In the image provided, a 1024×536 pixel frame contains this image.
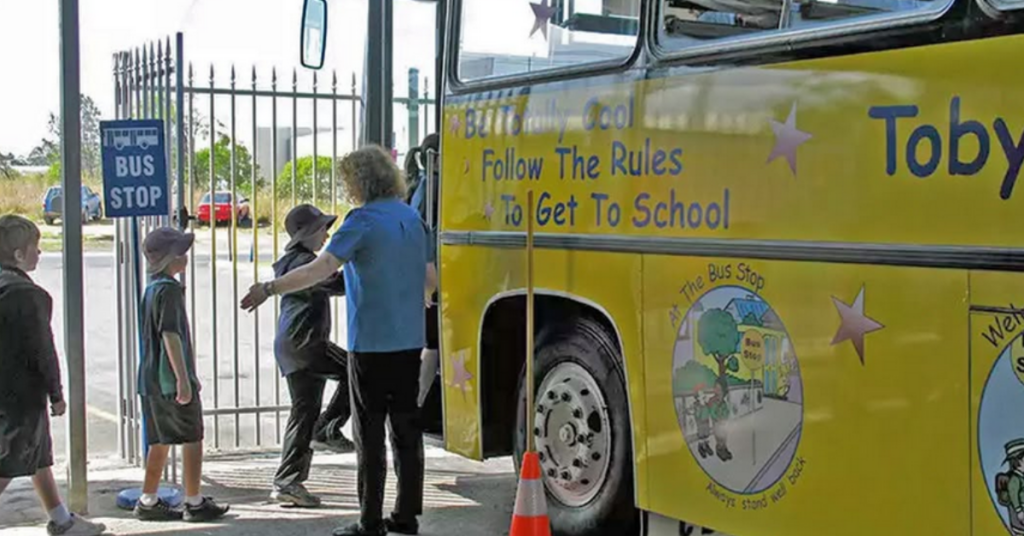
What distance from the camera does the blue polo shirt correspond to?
5.65m

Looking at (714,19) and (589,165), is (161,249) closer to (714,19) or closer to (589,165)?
(589,165)

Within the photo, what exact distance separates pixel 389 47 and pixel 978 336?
4.99m

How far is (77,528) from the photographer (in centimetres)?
590

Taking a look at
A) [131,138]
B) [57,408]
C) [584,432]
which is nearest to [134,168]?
[131,138]

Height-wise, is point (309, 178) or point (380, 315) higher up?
point (309, 178)

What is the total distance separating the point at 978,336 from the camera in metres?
3.45

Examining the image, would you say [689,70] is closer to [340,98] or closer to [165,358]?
[165,358]

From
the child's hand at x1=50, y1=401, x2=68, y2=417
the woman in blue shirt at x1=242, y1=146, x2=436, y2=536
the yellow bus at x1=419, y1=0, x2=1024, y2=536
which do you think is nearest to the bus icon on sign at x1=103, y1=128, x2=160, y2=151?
the woman in blue shirt at x1=242, y1=146, x2=436, y2=536

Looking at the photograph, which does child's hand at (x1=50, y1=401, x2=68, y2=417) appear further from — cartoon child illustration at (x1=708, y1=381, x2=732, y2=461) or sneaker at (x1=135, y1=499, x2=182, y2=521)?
cartoon child illustration at (x1=708, y1=381, x2=732, y2=461)

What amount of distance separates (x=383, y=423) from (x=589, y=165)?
5.45ft

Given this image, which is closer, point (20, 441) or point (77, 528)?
point (20, 441)

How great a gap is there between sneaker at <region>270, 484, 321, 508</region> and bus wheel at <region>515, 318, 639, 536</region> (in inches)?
65.6

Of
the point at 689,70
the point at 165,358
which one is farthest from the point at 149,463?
the point at 689,70

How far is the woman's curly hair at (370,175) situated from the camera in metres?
5.79
